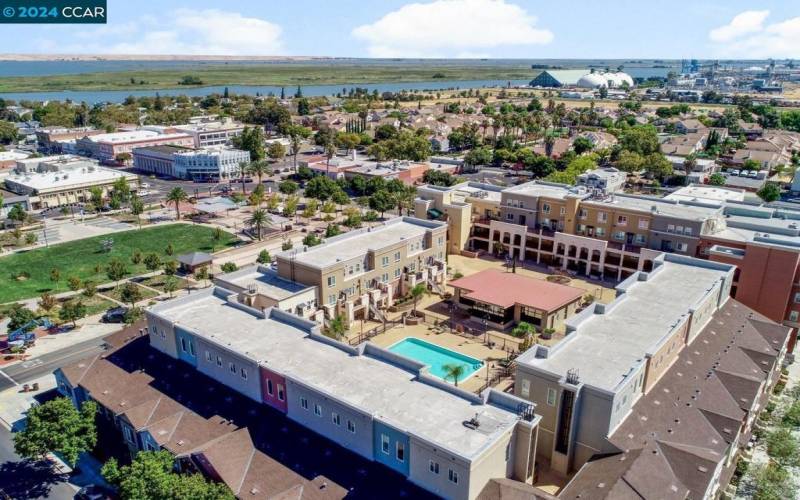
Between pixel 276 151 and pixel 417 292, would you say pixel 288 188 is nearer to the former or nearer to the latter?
pixel 276 151

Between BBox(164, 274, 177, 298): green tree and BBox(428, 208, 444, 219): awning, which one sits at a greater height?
BBox(428, 208, 444, 219): awning

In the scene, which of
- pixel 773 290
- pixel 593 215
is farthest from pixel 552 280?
pixel 773 290

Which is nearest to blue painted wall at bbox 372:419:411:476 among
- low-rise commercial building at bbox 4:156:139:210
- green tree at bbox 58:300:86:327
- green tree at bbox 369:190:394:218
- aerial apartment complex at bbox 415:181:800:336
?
green tree at bbox 58:300:86:327

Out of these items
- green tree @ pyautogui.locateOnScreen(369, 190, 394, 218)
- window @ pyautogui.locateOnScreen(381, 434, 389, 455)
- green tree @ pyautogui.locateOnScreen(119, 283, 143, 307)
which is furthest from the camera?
green tree @ pyautogui.locateOnScreen(369, 190, 394, 218)

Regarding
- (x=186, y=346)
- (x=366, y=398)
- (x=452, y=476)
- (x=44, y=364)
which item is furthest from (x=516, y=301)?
(x=44, y=364)

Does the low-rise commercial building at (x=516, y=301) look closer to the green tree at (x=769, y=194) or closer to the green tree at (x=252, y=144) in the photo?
the green tree at (x=769, y=194)

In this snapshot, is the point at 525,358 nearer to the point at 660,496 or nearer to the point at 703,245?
the point at 660,496

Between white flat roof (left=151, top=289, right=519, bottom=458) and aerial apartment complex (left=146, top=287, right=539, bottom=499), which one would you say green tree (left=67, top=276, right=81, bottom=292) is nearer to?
white flat roof (left=151, top=289, right=519, bottom=458)
